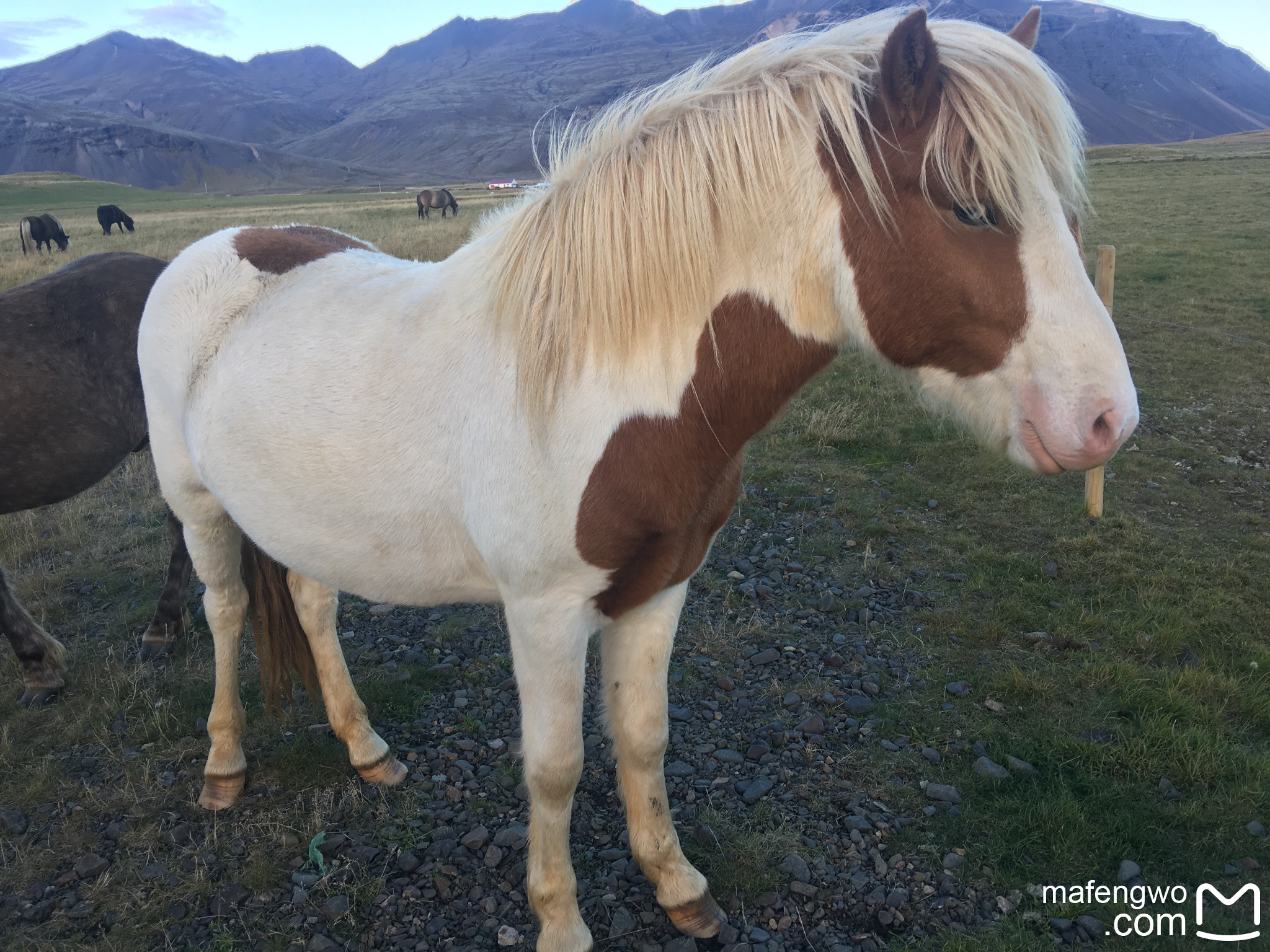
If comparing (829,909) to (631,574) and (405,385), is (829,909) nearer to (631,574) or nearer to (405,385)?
(631,574)

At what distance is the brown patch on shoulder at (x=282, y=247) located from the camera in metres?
2.96

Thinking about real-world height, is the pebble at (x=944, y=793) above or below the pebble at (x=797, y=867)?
above

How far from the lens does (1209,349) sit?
30.3ft

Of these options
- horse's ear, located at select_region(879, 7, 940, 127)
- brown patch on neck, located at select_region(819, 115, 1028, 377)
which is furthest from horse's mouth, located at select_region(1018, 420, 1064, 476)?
horse's ear, located at select_region(879, 7, 940, 127)

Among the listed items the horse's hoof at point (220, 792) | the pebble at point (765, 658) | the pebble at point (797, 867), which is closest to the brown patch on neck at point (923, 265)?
the pebble at point (797, 867)

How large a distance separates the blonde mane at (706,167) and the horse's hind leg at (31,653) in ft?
11.9

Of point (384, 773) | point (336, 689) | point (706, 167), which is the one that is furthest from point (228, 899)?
point (706, 167)

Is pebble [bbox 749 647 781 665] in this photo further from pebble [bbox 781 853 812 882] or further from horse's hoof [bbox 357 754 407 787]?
horse's hoof [bbox 357 754 407 787]

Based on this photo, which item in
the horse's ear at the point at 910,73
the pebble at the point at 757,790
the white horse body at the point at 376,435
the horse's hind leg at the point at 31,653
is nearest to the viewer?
the horse's ear at the point at 910,73

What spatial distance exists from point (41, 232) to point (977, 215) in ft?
96.5

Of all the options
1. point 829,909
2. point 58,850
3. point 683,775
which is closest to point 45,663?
point 58,850

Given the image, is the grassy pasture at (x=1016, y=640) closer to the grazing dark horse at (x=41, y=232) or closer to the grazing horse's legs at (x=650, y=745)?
the grazing horse's legs at (x=650, y=745)

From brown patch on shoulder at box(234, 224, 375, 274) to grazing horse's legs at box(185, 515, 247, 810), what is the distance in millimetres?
1027

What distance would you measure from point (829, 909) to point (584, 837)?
3.21 feet
